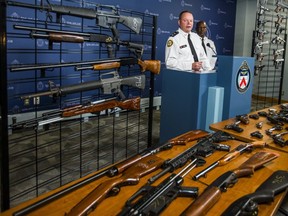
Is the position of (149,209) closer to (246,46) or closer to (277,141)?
(277,141)

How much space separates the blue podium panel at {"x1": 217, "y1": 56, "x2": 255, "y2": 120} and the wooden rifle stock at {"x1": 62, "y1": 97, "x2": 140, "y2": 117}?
0.80 metres

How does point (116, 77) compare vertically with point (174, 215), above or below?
above

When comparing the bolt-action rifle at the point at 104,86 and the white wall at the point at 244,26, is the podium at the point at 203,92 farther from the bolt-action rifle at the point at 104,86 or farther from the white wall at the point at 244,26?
the white wall at the point at 244,26

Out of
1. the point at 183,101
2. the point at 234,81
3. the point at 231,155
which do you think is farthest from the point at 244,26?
the point at 231,155

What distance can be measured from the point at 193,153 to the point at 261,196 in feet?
1.56

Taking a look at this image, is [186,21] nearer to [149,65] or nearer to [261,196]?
[149,65]

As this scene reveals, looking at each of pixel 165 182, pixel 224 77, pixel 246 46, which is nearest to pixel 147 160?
pixel 165 182

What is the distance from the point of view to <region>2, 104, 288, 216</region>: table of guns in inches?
42.5

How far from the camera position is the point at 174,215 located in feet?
3.50

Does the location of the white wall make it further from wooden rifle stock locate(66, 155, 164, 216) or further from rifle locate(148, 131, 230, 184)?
wooden rifle stock locate(66, 155, 164, 216)

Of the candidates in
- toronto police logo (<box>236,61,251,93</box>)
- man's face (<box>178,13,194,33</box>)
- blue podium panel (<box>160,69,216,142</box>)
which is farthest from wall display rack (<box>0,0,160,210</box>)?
toronto police logo (<box>236,61,251,93</box>)

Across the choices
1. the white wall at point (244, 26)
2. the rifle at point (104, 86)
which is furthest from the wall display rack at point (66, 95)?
the white wall at point (244, 26)

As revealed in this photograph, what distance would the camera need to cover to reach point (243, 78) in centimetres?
284

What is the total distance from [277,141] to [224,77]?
1020 mm
